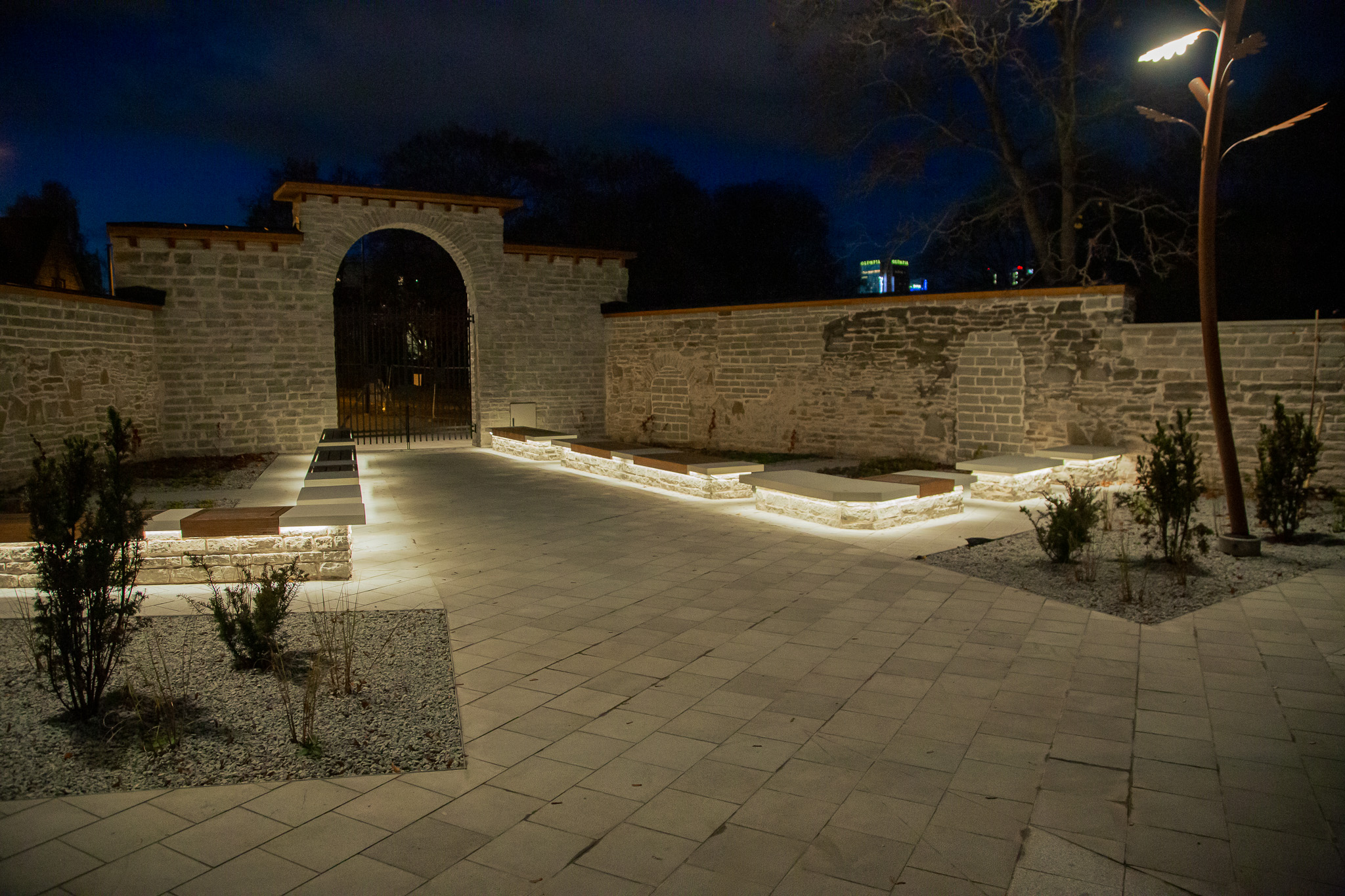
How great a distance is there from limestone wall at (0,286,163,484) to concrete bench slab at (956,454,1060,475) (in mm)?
10199

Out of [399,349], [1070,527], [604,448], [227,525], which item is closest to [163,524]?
[227,525]

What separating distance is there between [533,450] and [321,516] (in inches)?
292

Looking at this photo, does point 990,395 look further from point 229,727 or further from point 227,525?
point 229,727

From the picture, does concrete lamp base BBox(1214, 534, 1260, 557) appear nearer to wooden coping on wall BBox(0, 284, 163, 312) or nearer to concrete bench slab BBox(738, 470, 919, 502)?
concrete bench slab BBox(738, 470, 919, 502)

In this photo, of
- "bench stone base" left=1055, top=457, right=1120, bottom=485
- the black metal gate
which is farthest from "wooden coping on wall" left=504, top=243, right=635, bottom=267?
"bench stone base" left=1055, top=457, right=1120, bottom=485

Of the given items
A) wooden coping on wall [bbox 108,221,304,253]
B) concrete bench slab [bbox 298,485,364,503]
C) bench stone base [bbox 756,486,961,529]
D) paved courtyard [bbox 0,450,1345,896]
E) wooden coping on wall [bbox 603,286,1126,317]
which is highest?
wooden coping on wall [bbox 108,221,304,253]

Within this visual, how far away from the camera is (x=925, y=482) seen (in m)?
7.82

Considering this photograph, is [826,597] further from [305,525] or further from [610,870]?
[305,525]

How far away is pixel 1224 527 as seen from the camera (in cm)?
705

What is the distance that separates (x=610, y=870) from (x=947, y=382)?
962cm

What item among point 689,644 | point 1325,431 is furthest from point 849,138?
point 689,644

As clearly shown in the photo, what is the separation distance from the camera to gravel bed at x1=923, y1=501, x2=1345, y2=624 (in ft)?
16.9

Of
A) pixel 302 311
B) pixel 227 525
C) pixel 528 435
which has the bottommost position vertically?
pixel 227 525

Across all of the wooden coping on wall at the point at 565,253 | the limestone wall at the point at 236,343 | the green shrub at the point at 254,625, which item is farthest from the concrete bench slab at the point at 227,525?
the wooden coping on wall at the point at 565,253
